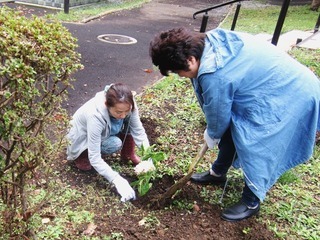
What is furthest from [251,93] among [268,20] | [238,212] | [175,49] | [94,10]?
[268,20]

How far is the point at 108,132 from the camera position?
3033 millimetres

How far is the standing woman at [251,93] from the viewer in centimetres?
218

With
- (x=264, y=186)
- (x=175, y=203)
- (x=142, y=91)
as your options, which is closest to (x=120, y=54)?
(x=142, y=91)

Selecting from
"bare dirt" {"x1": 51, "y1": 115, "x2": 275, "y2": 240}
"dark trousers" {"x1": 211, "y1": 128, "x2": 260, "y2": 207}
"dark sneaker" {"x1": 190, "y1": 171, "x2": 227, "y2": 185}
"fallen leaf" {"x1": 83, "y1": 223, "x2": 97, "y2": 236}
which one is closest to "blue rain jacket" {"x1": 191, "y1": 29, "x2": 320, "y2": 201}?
"dark trousers" {"x1": 211, "y1": 128, "x2": 260, "y2": 207}

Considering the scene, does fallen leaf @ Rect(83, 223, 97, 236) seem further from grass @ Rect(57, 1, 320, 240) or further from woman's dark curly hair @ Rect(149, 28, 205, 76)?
woman's dark curly hair @ Rect(149, 28, 205, 76)

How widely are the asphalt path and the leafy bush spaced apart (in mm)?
2520

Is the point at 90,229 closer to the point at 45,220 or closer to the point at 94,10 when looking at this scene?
the point at 45,220

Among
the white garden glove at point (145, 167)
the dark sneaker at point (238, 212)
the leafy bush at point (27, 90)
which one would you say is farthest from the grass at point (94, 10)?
the leafy bush at point (27, 90)

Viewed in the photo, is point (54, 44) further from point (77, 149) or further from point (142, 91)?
point (142, 91)

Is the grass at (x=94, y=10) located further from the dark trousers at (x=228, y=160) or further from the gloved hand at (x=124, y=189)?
the dark trousers at (x=228, y=160)

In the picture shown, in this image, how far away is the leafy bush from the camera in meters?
1.49

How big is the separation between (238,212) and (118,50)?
477cm

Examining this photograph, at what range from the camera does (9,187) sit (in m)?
1.96

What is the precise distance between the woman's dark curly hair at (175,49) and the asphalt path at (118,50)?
232 cm
